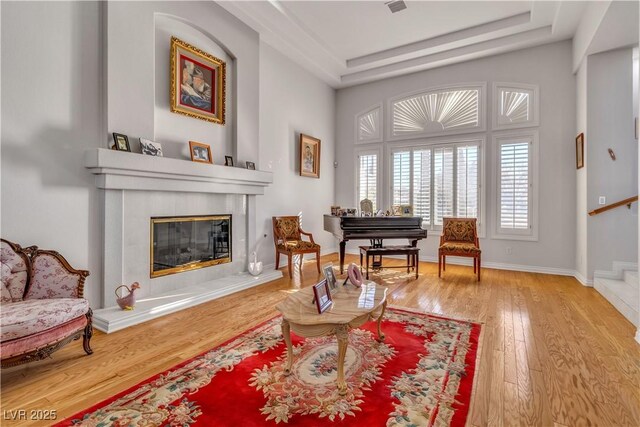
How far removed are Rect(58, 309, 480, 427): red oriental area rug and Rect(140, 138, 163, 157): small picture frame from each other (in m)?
2.34

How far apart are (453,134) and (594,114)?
7.09 feet

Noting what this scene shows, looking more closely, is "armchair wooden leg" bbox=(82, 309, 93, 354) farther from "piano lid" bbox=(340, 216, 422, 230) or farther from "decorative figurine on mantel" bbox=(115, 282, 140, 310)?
"piano lid" bbox=(340, 216, 422, 230)

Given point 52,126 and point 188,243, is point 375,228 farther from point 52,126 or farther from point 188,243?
point 52,126

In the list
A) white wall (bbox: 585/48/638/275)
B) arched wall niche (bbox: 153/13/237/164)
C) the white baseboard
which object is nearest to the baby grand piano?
the white baseboard

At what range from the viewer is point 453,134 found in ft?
20.4

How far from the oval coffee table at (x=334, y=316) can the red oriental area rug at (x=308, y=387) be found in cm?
18

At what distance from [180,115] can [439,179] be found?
4.91 m

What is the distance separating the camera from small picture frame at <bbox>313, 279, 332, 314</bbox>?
84.4 inches

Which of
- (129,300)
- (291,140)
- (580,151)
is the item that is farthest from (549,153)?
(129,300)

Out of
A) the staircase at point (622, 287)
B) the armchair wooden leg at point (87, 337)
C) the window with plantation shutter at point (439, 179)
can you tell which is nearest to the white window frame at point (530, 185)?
the window with plantation shutter at point (439, 179)

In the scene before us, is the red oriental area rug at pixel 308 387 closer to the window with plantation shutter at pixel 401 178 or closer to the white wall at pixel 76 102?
the white wall at pixel 76 102

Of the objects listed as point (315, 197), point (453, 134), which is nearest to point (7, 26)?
point (315, 197)

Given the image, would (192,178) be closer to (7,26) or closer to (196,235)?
(196,235)

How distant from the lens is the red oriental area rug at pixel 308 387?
1785 millimetres
